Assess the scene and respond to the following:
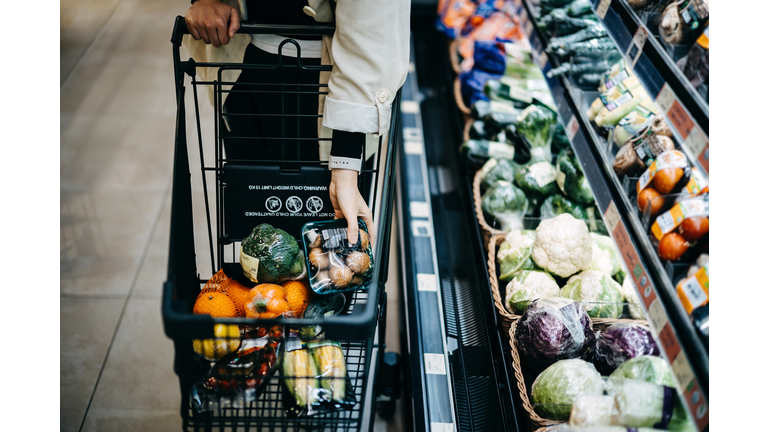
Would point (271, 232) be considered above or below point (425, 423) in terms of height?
above

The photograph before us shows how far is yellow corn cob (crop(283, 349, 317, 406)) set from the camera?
1.02m

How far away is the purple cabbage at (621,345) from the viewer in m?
1.33

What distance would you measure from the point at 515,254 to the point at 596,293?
0.28 m

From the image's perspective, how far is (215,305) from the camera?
1.11 m

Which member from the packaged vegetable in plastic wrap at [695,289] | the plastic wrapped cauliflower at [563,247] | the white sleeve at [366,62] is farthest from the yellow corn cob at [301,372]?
the plastic wrapped cauliflower at [563,247]

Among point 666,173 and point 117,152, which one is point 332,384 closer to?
point 666,173

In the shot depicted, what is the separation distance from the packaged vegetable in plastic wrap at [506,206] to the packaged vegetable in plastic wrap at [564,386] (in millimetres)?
729

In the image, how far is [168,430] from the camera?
180 centimetres

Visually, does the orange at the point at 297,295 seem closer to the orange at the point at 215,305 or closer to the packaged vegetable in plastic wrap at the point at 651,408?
the orange at the point at 215,305

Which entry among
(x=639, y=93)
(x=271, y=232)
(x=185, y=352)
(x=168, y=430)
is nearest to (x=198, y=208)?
(x=168, y=430)

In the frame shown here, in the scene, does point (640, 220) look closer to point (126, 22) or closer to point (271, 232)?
point (271, 232)

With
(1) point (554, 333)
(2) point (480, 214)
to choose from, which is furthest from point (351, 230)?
(2) point (480, 214)

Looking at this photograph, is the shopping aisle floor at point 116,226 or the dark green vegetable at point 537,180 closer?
the shopping aisle floor at point 116,226
